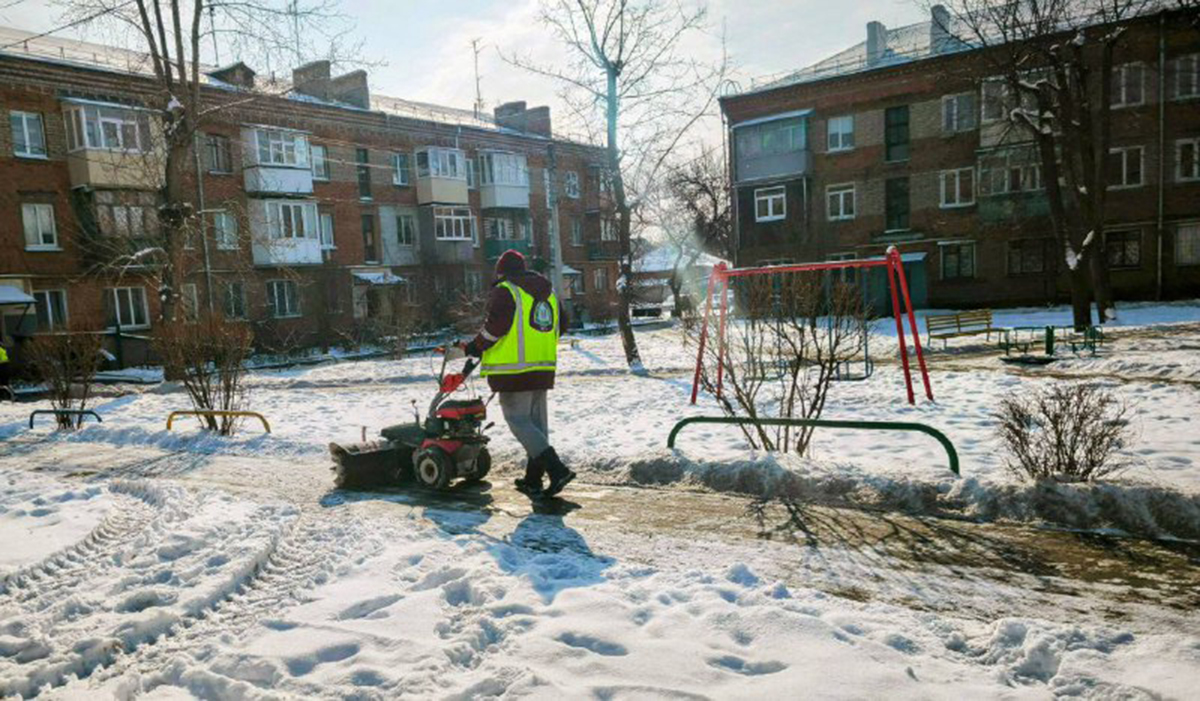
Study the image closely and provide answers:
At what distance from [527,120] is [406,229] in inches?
465

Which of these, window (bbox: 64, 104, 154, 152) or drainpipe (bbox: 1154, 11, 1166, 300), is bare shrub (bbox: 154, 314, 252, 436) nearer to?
window (bbox: 64, 104, 154, 152)

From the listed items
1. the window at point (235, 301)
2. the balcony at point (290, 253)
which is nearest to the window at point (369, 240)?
the balcony at point (290, 253)

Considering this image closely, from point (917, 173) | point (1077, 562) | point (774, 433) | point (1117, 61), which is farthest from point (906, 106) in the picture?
point (1077, 562)

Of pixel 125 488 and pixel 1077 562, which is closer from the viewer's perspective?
pixel 1077 562

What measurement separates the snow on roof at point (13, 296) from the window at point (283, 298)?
8664mm

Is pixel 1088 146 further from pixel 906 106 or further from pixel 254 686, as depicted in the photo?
pixel 254 686

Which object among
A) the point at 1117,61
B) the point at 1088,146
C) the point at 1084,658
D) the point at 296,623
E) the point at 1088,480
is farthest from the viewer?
the point at 1117,61

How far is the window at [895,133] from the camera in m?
34.5

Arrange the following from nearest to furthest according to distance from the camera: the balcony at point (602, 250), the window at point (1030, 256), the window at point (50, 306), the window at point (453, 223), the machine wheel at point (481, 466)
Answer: the machine wheel at point (481, 466) → the window at point (50, 306) → the window at point (1030, 256) → the window at point (453, 223) → the balcony at point (602, 250)

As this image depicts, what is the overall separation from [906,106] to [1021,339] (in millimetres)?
18706

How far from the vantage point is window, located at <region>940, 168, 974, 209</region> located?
33125 millimetres

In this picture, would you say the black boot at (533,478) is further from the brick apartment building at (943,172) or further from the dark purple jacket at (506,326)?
the brick apartment building at (943,172)

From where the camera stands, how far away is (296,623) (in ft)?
13.1

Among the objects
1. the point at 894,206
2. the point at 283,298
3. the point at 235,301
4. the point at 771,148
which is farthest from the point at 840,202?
the point at 235,301
